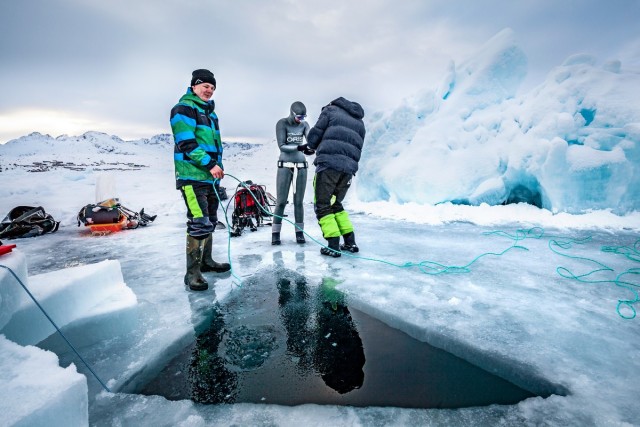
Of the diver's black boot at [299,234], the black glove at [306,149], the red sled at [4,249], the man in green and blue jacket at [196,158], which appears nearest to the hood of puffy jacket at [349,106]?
the black glove at [306,149]

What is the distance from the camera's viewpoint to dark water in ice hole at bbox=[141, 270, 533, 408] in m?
1.38

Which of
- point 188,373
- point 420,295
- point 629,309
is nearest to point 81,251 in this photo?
point 188,373

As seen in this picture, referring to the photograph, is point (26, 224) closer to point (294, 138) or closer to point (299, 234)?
point (299, 234)

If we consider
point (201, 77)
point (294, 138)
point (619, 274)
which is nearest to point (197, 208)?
point (201, 77)

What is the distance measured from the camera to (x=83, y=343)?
1.86 m

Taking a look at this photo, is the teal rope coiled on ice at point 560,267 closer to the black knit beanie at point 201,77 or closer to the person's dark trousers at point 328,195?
the person's dark trousers at point 328,195

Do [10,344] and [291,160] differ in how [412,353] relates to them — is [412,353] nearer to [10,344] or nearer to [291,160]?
[10,344]

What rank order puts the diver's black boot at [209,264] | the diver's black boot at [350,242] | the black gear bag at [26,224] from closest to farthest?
the diver's black boot at [209,264] → the diver's black boot at [350,242] → the black gear bag at [26,224]

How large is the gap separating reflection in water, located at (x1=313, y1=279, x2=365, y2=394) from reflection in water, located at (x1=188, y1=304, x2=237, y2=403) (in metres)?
0.44

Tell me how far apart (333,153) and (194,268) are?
189 centimetres

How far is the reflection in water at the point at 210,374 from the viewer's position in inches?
54.6

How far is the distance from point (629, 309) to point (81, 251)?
18.8ft

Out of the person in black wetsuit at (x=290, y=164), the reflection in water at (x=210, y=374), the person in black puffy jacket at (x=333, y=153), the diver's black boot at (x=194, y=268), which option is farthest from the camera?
the person in black wetsuit at (x=290, y=164)

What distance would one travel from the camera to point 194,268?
8.96 ft
